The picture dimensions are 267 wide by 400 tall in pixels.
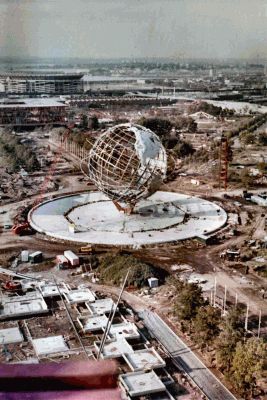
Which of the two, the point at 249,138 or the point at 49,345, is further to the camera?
the point at 249,138

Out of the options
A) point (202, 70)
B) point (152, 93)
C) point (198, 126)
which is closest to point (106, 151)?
point (198, 126)

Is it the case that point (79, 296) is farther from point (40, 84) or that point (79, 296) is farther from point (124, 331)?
point (40, 84)

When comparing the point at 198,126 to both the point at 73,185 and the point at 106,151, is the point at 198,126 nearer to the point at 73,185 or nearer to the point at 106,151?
the point at 73,185

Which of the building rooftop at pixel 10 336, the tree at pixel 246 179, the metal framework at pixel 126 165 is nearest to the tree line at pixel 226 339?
the building rooftop at pixel 10 336

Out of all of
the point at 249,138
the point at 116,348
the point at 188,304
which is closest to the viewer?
the point at 116,348

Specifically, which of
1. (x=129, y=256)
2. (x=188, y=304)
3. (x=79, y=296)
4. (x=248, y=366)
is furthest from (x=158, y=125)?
(x=248, y=366)

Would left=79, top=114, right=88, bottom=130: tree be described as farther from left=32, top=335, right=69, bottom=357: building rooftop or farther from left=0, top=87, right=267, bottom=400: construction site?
left=32, top=335, right=69, bottom=357: building rooftop

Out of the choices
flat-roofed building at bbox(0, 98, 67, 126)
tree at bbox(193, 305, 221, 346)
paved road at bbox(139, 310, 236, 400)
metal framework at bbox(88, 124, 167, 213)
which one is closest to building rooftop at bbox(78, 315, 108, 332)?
paved road at bbox(139, 310, 236, 400)

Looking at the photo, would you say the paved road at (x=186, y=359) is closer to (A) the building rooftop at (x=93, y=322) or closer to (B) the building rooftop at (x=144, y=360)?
(B) the building rooftop at (x=144, y=360)
